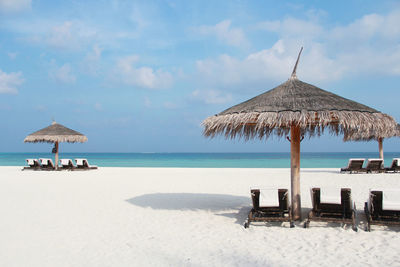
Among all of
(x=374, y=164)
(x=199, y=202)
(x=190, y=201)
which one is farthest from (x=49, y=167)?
(x=374, y=164)

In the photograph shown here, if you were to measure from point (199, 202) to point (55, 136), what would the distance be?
11.4m

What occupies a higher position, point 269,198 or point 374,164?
point 374,164

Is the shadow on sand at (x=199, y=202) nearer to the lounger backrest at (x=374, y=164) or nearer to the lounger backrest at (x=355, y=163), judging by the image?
the lounger backrest at (x=355, y=163)

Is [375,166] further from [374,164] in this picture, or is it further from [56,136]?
[56,136]

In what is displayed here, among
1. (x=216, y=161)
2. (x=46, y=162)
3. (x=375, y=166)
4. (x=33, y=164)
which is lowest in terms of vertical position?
(x=216, y=161)

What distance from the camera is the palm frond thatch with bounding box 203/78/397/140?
4.43m

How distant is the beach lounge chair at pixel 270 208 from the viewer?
182 inches

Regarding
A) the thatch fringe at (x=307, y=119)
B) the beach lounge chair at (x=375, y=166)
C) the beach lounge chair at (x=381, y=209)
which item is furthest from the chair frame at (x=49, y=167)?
the beach lounge chair at (x=381, y=209)

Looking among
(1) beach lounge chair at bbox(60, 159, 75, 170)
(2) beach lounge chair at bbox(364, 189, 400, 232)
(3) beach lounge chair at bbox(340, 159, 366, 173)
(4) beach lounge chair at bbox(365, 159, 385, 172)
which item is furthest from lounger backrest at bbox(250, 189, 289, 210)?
(1) beach lounge chair at bbox(60, 159, 75, 170)

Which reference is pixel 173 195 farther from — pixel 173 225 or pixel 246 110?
pixel 246 110

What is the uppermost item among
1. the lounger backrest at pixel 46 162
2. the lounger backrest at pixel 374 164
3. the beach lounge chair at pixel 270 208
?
the lounger backrest at pixel 374 164

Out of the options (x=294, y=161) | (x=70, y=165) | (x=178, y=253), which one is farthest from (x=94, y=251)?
(x=70, y=165)

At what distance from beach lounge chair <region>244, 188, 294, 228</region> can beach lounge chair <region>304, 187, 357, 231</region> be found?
1.10 feet

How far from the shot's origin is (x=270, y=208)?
4754 mm
